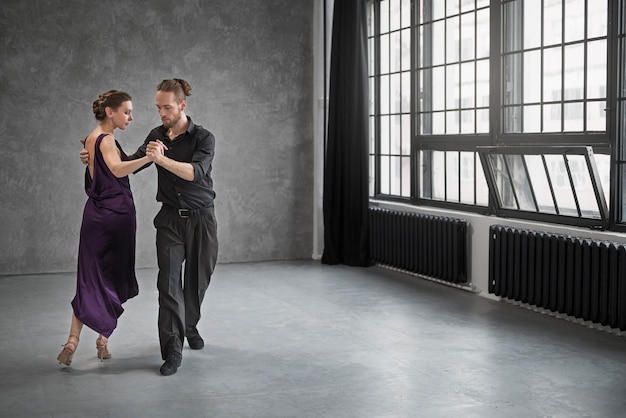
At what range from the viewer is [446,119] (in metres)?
7.75

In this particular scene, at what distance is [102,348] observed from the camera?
501cm

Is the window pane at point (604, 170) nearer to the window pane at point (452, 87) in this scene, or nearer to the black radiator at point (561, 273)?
the black radiator at point (561, 273)

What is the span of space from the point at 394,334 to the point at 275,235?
3.77 m

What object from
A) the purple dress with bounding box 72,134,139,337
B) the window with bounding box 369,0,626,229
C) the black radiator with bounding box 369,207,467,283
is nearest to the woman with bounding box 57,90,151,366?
the purple dress with bounding box 72,134,139,337

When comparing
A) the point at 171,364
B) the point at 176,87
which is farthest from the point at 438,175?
the point at 171,364

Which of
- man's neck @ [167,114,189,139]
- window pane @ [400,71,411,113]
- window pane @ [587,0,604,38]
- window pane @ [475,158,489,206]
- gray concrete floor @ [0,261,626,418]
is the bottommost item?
gray concrete floor @ [0,261,626,418]

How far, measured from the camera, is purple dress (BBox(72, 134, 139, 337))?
4.88 meters

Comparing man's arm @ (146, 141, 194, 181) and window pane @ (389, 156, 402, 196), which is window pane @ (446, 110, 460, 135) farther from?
man's arm @ (146, 141, 194, 181)

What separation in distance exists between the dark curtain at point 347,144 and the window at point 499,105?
1.10 feet

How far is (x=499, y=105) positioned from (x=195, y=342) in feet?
10.8

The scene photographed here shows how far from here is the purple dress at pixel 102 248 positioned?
4883 mm

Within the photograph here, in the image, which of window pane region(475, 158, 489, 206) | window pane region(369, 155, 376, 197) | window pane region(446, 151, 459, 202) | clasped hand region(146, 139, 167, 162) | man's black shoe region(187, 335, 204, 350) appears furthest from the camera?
window pane region(369, 155, 376, 197)

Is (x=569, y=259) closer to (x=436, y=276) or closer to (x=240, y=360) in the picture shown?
(x=436, y=276)

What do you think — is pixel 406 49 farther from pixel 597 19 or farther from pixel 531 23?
pixel 597 19
